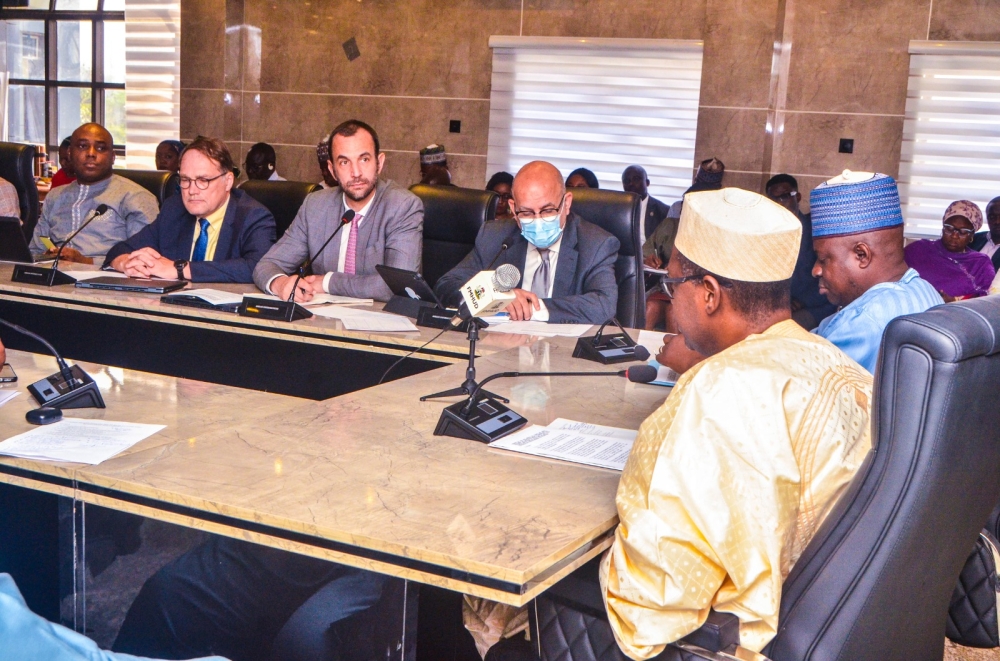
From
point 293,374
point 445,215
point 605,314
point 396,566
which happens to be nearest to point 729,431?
point 396,566

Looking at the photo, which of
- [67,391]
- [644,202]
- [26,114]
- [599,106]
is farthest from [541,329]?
[26,114]

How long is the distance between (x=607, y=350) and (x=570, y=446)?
84 centimetres

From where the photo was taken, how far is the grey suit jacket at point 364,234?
355cm

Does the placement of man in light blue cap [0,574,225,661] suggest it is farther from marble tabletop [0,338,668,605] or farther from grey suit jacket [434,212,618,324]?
grey suit jacket [434,212,618,324]

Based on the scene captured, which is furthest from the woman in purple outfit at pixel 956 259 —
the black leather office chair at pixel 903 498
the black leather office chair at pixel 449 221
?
the black leather office chair at pixel 903 498

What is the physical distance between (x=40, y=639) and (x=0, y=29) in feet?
29.7

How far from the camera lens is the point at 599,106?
255 inches

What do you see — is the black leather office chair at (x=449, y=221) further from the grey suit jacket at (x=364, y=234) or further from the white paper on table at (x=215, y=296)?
the white paper on table at (x=215, y=296)

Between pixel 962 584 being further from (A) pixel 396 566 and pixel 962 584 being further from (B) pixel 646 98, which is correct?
A: (B) pixel 646 98

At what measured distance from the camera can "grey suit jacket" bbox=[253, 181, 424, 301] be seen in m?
3.55

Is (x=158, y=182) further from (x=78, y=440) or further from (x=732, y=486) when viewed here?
(x=732, y=486)

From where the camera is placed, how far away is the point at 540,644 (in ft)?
4.50

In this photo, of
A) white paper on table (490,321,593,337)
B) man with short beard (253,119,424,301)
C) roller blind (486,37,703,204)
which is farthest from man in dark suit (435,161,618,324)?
roller blind (486,37,703,204)

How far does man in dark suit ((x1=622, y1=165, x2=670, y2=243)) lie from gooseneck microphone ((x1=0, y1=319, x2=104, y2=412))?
186 inches
